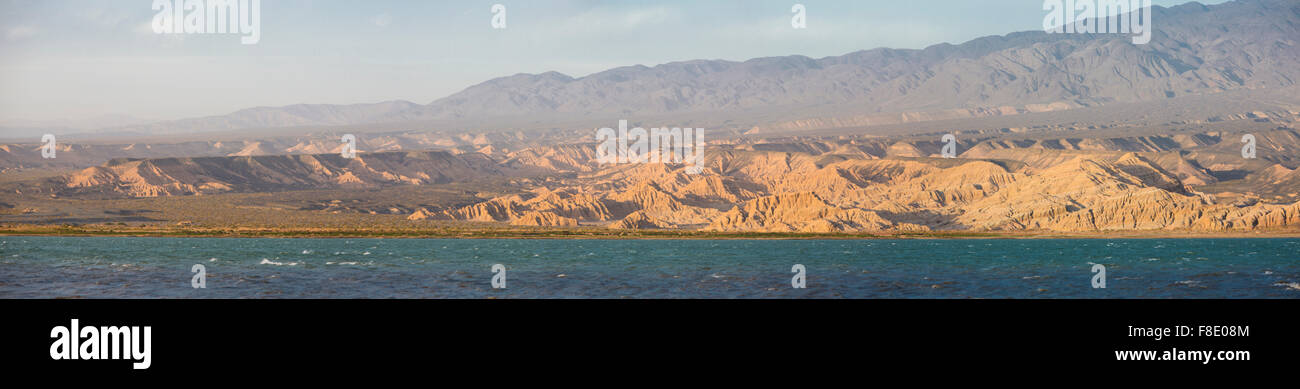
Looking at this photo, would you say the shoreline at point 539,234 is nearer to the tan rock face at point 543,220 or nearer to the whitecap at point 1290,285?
the tan rock face at point 543,220

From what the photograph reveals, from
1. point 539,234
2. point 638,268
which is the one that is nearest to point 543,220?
point 539,234

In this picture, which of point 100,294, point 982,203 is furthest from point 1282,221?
point 100,294

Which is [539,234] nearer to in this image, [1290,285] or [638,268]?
[638,268]

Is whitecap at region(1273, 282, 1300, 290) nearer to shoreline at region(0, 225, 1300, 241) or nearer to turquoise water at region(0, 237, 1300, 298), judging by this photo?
turquoise water at region(0, 237, 1300, 298)

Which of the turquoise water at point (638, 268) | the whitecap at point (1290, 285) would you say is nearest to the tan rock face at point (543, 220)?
the turquoise water at point (638, 268)

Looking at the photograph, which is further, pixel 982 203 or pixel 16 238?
pixel 982 203

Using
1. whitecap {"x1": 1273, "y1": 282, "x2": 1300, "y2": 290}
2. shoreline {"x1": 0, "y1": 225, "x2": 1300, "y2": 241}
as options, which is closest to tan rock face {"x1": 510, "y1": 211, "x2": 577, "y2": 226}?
shoreline {"x1": 0, "y1": 225, "x2": 1300, "y2": 241}
